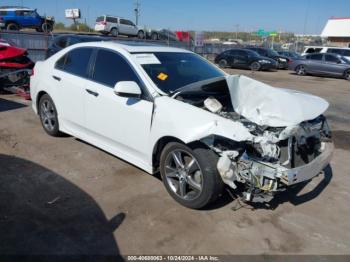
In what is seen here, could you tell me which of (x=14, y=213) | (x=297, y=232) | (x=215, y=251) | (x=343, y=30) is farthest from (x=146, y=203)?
(x=343, y=30)

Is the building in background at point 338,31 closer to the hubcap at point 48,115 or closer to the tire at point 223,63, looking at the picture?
the tire at point 223,63

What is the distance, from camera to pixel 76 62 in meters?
5.17

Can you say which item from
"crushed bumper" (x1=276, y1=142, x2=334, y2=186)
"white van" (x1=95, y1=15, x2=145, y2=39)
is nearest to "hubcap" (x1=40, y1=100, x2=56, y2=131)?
"crushed bumper" (x1=276, y1=142, x2=334, y2=186)

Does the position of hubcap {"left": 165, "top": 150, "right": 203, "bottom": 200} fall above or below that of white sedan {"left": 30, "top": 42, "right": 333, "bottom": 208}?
below

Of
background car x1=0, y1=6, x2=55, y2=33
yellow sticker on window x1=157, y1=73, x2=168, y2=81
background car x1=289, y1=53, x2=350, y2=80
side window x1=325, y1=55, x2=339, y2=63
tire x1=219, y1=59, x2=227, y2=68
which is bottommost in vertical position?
tire x1=219, y1=59, x2=227, y2=68

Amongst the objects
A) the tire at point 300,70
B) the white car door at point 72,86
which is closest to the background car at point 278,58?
the tire at point 300,70

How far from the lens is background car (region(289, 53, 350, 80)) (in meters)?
20.3

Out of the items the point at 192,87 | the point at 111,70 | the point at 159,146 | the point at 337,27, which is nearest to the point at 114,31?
the point at 111,70

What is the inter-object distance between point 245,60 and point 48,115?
2028cm

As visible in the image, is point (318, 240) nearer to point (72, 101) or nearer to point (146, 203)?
point (146, 203)

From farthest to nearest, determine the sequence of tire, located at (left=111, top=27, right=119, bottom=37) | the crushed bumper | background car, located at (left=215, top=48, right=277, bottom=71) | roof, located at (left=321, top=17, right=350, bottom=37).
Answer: roof, located at (left=321, top=17, right=350, bottom=37) < tire, located at (left=111, top=27, right=119, bottom=37) < background car, located at (left=215, top=48, right=277, bottom=71) < the crushed bumper

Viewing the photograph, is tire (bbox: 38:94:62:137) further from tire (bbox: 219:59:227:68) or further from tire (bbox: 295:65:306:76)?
tire (bbox: 219:59:227:68)

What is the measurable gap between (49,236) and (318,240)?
2.60m

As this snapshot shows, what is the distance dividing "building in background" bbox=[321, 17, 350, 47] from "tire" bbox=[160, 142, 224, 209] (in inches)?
2145
